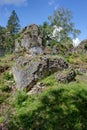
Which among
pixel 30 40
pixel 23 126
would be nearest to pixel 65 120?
pixel 23 126

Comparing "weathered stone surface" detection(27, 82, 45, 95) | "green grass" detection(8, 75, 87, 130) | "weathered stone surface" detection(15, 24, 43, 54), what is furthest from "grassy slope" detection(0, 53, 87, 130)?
"weathered stone surface" detection(15, 24, 43, 54)

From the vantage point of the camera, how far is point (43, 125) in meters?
12.2

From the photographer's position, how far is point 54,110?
13.1 metres

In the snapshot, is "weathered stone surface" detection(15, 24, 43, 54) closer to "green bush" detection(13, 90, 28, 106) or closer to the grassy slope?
"green bush" detection(13, 90, 28, 106)

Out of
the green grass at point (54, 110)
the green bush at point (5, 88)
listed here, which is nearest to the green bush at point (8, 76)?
the green bush at point (5, 88)

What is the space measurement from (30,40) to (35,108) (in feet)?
80.4

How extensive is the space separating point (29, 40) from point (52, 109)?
2470cm

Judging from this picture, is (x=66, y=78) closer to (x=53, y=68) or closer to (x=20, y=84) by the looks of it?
(x=53, y=68)

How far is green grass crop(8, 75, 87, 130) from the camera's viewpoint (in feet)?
40.2

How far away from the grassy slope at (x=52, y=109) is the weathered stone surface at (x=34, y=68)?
1.63m

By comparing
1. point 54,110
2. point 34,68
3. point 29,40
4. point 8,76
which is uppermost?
point 29,40

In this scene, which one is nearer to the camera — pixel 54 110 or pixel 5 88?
pixel 54 110

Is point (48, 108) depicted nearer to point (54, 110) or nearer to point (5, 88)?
point (54, 110)

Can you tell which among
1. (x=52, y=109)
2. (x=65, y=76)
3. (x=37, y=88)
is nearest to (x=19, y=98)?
(x=37, y=88)
